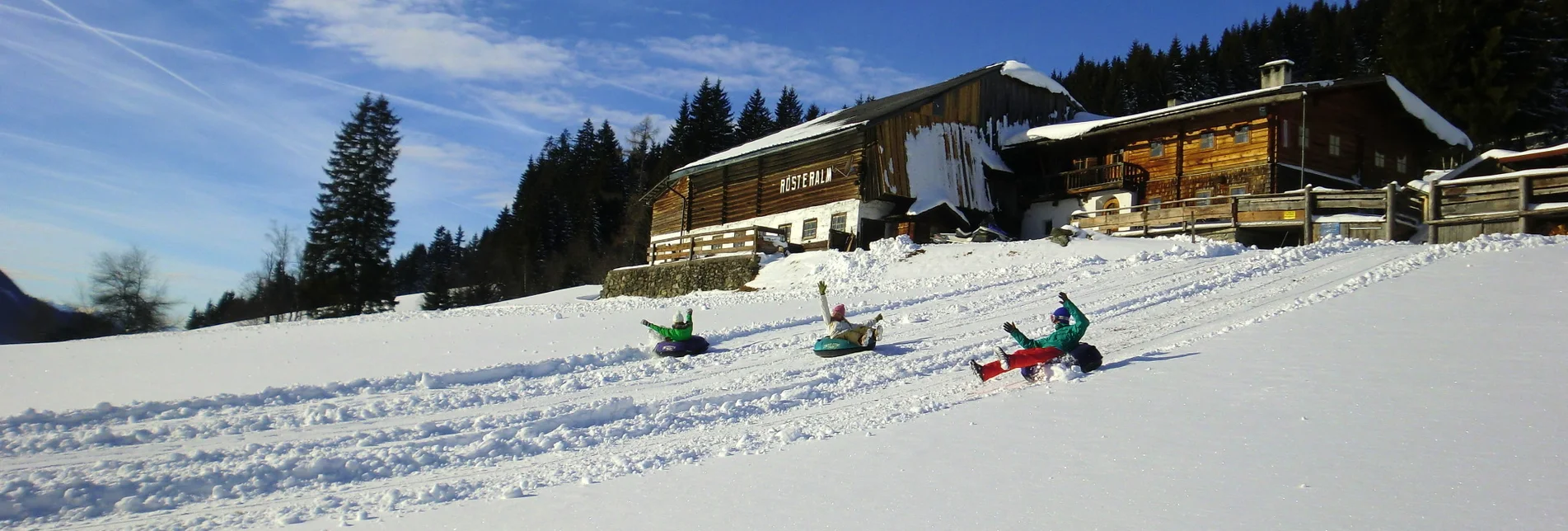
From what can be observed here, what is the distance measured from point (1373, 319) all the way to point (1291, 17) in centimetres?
6591

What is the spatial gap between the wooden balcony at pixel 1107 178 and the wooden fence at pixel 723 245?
10.6 meters

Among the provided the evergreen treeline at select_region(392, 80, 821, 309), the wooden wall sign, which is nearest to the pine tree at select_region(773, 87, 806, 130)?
the evergreen treeline at select_region(392, 80, 821, 309)

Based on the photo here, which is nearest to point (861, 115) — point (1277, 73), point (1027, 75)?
point (1027, 75)

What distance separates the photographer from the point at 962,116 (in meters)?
33.5

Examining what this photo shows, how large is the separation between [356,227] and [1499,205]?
148 ft

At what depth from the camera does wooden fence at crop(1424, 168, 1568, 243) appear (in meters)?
18.1

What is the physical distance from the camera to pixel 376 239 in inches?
A: 1809

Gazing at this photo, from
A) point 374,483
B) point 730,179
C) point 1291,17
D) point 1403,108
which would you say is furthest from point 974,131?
point 1291,17

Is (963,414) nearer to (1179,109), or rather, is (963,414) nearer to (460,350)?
(460,350)

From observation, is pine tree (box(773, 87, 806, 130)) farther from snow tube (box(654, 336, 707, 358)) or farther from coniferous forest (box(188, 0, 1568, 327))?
snow tube (box(654, 336, 707, 358))

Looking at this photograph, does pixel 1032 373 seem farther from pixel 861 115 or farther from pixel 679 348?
pixel 861 115

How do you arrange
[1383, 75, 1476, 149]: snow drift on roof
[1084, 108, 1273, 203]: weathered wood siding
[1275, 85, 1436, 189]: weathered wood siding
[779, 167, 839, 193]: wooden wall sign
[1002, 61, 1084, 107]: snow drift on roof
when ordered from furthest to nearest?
1. [1002, 61, 1084, 107]: snow drift on roof
2. [779, 167, 839, 193]: wooden wall sign
3. [1383, 75, 1476, 149]: snow drift on roof
4. [1275, 85, 1436, 189]: weathered wood siding
5. [1084, 108, 1273, 203]: weathered wood siding

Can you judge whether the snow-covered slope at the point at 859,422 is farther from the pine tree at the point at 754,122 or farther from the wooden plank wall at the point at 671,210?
the pine tree at the point at 754,122

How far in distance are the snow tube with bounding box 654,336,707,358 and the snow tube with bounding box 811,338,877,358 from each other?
214 centimetres
